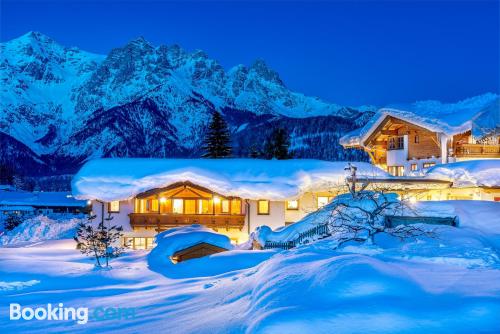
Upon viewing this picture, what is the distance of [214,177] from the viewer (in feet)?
101

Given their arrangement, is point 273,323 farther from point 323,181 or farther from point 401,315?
point 323,181

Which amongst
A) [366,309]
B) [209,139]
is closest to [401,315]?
[366,309]

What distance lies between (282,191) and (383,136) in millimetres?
15771

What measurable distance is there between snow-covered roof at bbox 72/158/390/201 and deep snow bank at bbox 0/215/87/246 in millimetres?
10978

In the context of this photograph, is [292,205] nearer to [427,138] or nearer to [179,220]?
[179,220]

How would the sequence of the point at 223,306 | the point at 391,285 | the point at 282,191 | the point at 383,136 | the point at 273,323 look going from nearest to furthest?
1. the point at 273,323
2. the point at 391,285
3. the point at 223,306
4. the point at 282,191
5. the point at 383,136

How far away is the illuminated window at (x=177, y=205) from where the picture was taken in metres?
32.5

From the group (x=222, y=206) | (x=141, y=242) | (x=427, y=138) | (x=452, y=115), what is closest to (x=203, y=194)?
(x=222, y=206)

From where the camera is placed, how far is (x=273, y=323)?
22.5ft

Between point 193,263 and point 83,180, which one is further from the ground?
point 83,180

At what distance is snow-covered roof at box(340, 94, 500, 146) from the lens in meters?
32.2

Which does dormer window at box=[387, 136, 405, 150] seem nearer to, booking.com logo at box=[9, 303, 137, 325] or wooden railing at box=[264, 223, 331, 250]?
wooden railing at box=[264, 223, 331, 250]

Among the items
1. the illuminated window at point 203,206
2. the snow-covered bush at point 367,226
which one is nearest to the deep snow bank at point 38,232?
the illuminated window at point 203,206

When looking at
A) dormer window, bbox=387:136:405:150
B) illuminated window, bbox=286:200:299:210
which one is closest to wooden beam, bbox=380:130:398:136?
dormer window, bbox=387:136:405:150
